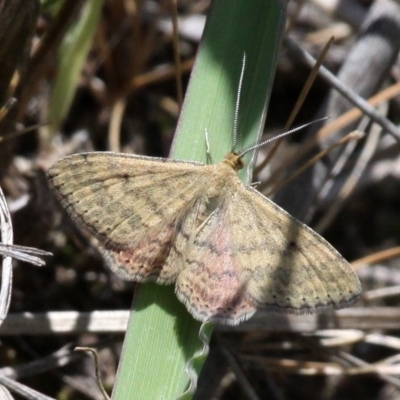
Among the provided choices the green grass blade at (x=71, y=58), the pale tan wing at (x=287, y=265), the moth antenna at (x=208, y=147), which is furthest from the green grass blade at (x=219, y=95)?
the green grass blade at (x=71, y=58)

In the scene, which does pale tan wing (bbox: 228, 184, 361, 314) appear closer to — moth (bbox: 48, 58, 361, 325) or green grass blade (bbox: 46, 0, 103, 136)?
moth (bbox: 48, 58, 361, 325)

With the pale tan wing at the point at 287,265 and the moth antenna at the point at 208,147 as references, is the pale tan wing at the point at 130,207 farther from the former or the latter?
the pale tan wing at the point at 287,265

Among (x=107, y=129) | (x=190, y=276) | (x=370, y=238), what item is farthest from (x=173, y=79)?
(x=190, y=276)

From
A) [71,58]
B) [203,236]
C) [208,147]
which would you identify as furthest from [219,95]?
[71,58]

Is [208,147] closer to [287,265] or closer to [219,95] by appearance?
[219,95]

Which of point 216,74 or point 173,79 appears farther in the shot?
point 173,79

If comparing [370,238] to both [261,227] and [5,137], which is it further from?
[5,137]
